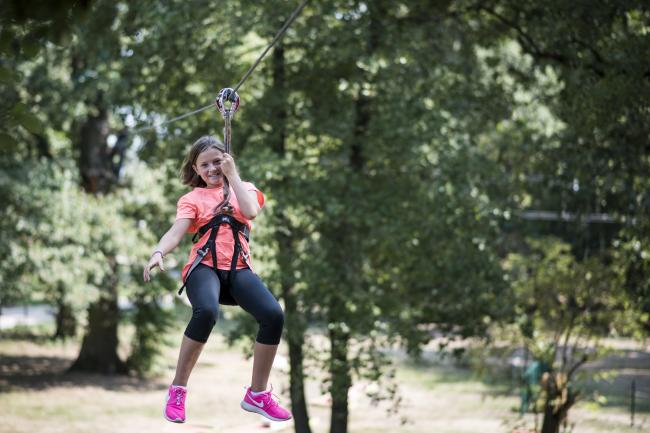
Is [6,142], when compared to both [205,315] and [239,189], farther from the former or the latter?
[205,315]

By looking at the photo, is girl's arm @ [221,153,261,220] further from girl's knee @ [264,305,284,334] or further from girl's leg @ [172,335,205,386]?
girl's leg @ [172,335,205,386]

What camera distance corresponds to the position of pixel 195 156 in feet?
14.8

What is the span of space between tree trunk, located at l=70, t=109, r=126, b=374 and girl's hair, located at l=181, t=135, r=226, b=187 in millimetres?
15468

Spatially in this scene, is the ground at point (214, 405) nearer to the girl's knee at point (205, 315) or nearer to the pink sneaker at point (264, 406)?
the pink sneaker at point (264, 406)

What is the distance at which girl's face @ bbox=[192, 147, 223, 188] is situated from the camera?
444 cm

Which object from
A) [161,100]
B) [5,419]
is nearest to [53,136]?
[5,419]

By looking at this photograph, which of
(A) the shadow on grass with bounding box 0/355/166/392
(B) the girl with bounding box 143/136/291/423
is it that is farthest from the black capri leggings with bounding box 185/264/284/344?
(A) the shadow on grass with bounding box 0/355/166/392

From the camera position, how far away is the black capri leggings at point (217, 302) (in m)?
4.15

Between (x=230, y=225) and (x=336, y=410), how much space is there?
8.32 m

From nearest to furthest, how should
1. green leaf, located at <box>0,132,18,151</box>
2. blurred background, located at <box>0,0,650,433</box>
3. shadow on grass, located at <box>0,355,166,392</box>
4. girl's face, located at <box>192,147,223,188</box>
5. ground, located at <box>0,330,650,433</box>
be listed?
girl's face, located at <box>192,147,223,188</box>, green leaf, located at <box>0,132,18,151</box>, blurred background, located at <box>0,0,650,433</box>, ground, located at <box>0,330,650,433</box>, shadow on grass, located at <box>0,355,166,392</box>

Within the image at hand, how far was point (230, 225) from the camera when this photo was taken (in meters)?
4.39

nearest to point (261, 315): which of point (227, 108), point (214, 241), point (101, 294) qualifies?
point (214, 241)

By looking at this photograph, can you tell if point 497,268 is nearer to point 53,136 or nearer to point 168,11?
point 168,11

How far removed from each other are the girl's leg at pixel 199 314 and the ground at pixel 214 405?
24.9 feet
